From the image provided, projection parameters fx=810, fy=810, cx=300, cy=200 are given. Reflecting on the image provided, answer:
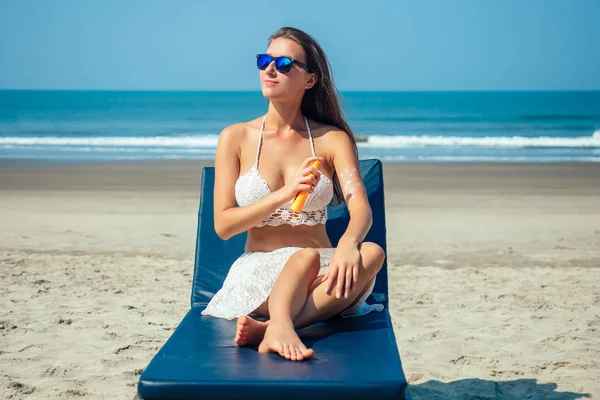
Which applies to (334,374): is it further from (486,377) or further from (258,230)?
(486,377)

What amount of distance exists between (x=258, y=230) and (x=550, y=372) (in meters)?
1.79

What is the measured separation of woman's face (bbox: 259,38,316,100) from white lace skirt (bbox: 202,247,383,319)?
715 mm

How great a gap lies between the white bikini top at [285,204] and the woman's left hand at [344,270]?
1.38 feet

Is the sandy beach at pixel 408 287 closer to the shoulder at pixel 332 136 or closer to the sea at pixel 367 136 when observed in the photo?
the shoulder at pixel 332 136

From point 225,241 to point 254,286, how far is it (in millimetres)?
703

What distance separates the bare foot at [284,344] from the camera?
2.87m

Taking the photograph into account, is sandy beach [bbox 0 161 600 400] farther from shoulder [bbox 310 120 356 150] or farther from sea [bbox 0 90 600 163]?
sea [bbox 0 90 600 163]

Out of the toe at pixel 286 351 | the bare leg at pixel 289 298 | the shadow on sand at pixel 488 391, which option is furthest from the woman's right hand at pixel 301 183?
the shadow on sand at pixel 488 391

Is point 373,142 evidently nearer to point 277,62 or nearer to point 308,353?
point 277,62

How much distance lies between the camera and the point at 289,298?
3189mm

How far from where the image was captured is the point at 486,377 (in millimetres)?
4211

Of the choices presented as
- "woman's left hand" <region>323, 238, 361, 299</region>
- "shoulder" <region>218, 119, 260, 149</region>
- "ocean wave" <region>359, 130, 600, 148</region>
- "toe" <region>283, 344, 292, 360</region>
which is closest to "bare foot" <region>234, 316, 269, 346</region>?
"toe" <region>283, 344, 292, 360</region>

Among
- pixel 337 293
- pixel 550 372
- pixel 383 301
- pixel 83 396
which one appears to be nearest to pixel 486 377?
pixel 550 372

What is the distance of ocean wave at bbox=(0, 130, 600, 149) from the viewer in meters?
24.4
